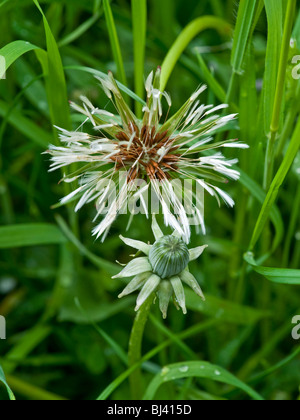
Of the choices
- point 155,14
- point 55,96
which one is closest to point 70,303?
point 55,96

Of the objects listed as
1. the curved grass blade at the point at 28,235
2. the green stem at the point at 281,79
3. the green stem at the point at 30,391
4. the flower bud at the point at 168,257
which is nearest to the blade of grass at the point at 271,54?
the green stem at the point at 281,79

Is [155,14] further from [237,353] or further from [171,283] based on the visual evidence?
[171,283]

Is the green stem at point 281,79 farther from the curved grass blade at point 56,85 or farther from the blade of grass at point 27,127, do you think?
the blade of grass at point 27,127

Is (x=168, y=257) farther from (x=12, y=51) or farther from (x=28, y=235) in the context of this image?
(x=28, y=235)

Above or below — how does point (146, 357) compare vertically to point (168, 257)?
below

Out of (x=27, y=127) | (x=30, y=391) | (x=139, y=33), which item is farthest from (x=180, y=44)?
(x=30, y=391)

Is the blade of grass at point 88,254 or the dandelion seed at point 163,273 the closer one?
the dandelion seed at point 163,273

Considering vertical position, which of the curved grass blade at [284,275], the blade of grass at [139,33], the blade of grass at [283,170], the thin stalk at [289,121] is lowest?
the curved grass blade at [284,275]
